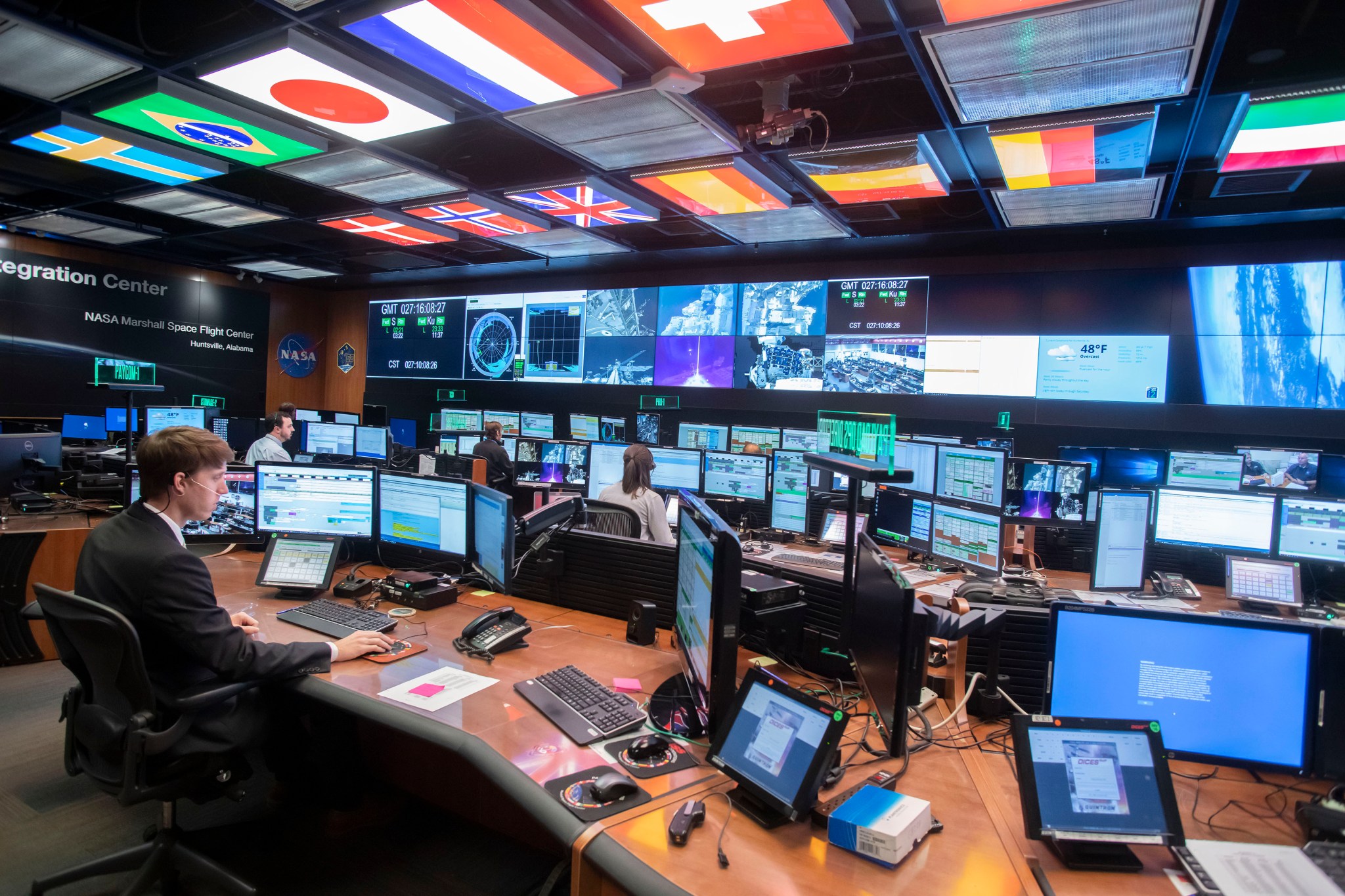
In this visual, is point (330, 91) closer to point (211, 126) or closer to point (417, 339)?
point (211, 126)

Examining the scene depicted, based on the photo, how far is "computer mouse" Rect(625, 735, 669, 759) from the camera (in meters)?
1.50

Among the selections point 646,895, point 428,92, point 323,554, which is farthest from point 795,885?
point 428,92

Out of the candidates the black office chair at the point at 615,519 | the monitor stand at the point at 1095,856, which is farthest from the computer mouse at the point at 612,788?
the black office chair at the point at 615,519

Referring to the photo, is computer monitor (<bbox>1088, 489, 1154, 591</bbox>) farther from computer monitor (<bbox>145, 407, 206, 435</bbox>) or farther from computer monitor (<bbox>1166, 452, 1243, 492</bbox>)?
computer monitor (<bbox>145, 407, 206, 435</bbox>)

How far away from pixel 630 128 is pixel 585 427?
4.88 m

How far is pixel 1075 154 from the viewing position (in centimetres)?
386

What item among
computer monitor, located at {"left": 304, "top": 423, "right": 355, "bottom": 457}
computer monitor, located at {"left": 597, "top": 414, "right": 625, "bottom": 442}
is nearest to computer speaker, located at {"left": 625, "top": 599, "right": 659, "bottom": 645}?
computer monitor, located at {"left": 597, "top": 414, "right": 625, "bottom": 442}

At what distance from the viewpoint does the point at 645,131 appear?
153 inches

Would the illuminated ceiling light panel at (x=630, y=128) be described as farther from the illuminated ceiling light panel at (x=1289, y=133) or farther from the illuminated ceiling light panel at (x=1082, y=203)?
the illuminated ceiling light panel at (x=1289, y=133)

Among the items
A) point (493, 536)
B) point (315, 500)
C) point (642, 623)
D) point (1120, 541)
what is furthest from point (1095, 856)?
point (315, 500)

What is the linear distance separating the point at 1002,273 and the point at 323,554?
620 centimetres

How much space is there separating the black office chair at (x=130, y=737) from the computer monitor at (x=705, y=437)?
4665 mm

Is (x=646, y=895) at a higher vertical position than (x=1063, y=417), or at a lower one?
lower

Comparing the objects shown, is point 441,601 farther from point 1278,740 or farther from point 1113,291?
point 1113,291
